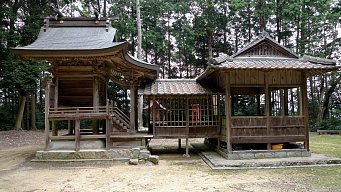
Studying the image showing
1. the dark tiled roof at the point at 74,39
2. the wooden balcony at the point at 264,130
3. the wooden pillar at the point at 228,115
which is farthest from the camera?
the wooden balcony at the point at 264,130

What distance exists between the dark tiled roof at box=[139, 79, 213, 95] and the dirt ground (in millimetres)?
2807

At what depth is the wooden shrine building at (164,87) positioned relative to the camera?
1022 centimetres

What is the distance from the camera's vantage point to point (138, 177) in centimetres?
812

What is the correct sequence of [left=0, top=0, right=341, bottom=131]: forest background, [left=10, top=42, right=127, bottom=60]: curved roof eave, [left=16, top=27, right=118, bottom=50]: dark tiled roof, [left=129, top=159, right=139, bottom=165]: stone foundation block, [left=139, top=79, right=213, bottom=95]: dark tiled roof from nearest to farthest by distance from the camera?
[left=10, top=42, right=127, bottom=60]: curved roof eave → [left=129, top=159, right=139, bottom=165]: stone foundation block → [left=16, top=27, right=118, bottom=50]: dark tiled roof → [left=139, top=79, right=213, bottom=95]: dark tiled roof → [left=0, top=0, right=341, bottom=131]: forest background

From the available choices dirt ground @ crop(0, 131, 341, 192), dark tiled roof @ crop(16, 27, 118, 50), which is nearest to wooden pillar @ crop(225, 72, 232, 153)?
dirt ground @ crop(0, 131, 341, 192)

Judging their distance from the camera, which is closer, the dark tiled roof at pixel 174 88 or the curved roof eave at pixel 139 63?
the curved roof eave at pixel 139 63

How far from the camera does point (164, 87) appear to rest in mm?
12531

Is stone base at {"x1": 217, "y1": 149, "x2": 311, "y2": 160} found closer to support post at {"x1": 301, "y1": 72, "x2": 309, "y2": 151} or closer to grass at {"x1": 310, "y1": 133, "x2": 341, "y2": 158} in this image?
support post at {"x1": 301, "y1": 72, "x2": 309, "y2": 151}

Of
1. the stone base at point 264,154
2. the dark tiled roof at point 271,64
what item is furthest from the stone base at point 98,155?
the dark tiled roof at point 271,64

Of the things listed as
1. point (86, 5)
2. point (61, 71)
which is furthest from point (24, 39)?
point (61, 71)

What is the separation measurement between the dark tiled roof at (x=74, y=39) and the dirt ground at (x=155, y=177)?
409cm

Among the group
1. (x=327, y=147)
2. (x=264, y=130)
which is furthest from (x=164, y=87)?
(x=327, y=147)

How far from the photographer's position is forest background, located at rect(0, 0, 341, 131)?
790 inches

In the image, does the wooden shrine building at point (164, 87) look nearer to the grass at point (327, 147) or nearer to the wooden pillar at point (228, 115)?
the wooden pillar at point (228, 115)
